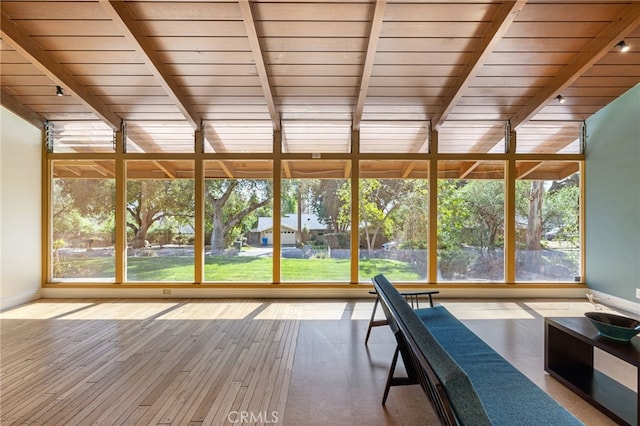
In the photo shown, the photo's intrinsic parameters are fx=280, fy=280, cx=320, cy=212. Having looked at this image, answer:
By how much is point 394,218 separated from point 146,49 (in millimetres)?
4574

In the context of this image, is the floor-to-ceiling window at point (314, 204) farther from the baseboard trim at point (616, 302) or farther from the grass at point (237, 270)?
the baseboard trim at point (616, 302)

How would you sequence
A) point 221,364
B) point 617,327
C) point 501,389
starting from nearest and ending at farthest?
1. point 501,389
2. point 617,327
3. point 221,364

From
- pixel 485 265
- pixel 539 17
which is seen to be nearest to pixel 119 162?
pixel 539 17

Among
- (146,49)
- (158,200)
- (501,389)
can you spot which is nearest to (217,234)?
(158,200)

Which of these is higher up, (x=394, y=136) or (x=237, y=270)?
(x=394, y=136)

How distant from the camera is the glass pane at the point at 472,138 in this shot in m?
5.16

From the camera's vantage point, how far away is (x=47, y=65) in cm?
375

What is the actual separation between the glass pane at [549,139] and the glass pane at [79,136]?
7695 mm

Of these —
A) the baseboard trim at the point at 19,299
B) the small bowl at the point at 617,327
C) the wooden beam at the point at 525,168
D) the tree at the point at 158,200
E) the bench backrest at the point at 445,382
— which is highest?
the wooden beam at the point at 525,168

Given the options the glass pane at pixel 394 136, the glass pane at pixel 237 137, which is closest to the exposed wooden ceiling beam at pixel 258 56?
the glass pane at pixel 237 137

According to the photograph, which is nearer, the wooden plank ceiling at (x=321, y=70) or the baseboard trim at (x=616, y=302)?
the wooden plank ceiling at (x=321, y=70)

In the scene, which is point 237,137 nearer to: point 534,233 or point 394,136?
point 394,136

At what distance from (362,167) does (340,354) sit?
11.0ft

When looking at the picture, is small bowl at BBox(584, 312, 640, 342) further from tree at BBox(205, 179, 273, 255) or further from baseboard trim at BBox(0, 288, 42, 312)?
baseboard trim at BBox(0, 288, 42, 312)
